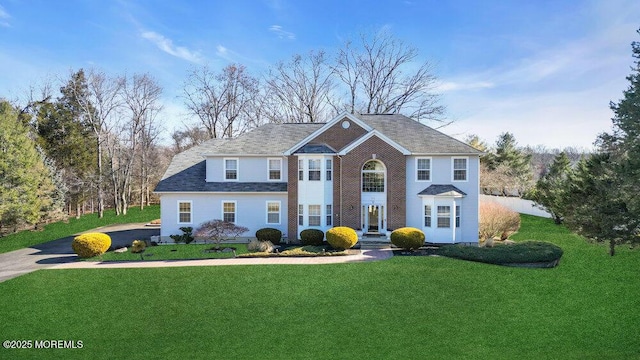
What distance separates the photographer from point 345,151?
24125mm

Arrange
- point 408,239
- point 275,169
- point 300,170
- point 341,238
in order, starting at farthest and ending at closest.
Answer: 1. point 275,169
2. point 300,170
3. point 341,238
4. point 408,239

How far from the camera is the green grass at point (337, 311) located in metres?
10.3

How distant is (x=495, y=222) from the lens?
2533cm

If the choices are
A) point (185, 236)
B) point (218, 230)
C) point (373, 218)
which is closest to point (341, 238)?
point (373, 218)

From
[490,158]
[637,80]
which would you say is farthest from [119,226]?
[490,158]

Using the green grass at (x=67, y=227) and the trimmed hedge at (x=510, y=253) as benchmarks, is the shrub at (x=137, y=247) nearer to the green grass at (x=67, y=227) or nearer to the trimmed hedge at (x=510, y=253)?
the green grass at (x=67, y=227)

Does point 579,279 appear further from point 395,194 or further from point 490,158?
point 490,158

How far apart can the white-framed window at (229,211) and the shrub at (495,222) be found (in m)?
17.0

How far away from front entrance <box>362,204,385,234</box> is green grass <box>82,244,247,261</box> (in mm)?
8074

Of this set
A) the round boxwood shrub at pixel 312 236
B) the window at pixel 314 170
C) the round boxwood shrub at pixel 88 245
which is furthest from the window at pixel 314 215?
the round boxwood shrub at pixel 88 245

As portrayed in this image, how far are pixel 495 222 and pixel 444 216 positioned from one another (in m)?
4.65

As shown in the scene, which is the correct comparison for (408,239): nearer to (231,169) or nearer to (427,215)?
(427,215)

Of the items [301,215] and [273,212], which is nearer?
[301,215]

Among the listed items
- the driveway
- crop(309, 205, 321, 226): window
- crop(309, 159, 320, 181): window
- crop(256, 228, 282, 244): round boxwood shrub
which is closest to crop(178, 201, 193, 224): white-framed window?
the driveway
